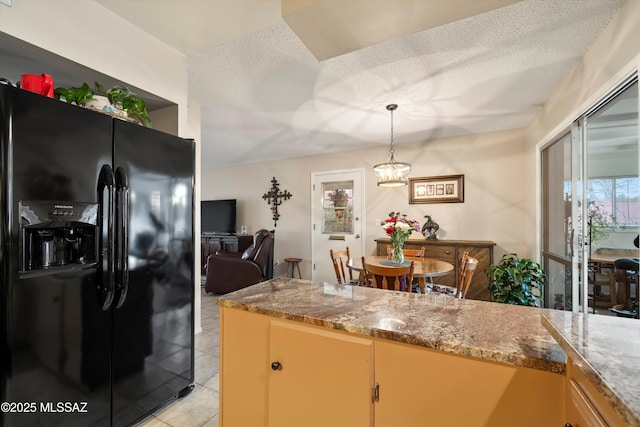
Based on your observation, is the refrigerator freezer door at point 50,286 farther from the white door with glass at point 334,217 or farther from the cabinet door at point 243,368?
the white door with glass at point 334,217

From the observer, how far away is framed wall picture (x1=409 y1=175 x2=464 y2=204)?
4.17 m

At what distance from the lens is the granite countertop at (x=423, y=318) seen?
0.74 metres

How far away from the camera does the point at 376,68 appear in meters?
2.29

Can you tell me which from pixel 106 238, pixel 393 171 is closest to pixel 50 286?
pixel 106 238

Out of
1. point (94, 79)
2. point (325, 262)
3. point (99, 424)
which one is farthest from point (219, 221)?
point (99, 424)

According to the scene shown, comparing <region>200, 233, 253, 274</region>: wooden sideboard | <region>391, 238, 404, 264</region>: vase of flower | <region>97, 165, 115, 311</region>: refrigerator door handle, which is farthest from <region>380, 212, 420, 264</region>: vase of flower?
<region>200, 233, 253, 274</region>: wooden sideboard

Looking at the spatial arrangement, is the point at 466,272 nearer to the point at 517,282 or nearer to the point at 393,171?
the point at 517,282

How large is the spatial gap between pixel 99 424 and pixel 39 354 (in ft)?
1.67

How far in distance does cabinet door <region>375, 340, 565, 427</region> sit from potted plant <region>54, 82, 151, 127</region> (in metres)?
1.83

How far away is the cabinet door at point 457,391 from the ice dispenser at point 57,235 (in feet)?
4.70

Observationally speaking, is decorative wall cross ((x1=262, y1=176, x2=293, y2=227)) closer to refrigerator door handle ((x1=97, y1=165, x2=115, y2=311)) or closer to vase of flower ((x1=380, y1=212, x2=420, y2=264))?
vase of flower ((x1=380, y1=212, x2=420, y2=264))

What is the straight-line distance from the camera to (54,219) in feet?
4.01

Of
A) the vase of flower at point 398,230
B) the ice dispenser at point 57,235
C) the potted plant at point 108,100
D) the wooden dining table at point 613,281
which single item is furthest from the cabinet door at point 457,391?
the wooden dining table at point 613,281

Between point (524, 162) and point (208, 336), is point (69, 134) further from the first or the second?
point (524, 162)
